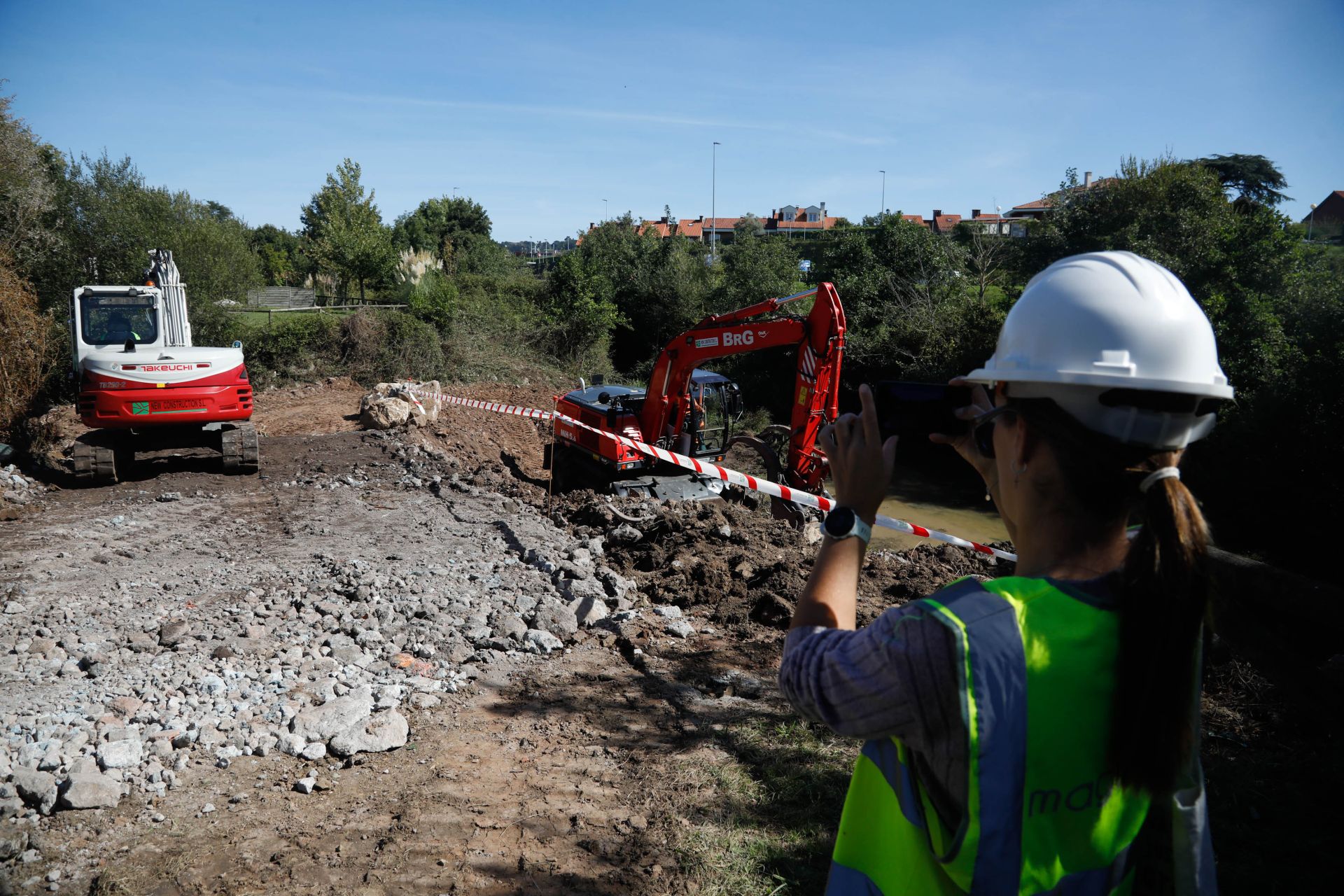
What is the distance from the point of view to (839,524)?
1415 mm

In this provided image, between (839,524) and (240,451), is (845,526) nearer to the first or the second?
(839,524)

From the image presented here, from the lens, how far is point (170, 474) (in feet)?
39.1

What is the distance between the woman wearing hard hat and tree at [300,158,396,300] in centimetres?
2819

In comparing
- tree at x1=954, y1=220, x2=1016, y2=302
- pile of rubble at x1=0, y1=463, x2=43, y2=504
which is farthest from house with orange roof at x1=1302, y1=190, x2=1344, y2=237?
pile of rubble at x1=0, y1=463, x2=43, y2=504

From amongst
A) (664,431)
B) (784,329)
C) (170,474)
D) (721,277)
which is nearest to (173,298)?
(170,474)

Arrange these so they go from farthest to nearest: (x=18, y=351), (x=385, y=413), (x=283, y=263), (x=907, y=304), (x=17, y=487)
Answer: (x=283, y=263), (x=907, y=304), (x=385, y=413), (x=18, y=351), (x=17, y=487)

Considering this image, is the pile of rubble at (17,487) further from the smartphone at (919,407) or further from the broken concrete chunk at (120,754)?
the smartphone at (919,407)

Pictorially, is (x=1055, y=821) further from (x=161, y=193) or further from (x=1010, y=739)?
(x=161, y=193)

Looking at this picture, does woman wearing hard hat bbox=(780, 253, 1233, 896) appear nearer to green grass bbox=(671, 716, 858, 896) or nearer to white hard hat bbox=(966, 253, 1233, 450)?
→ white hard hat bbox=(966, 253, 1233, 450)

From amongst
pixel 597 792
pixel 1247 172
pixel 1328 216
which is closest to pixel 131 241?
pixel 597 792

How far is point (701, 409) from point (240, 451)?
6.55m

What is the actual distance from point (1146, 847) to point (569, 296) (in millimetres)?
26603

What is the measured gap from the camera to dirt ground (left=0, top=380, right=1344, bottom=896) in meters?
3.50

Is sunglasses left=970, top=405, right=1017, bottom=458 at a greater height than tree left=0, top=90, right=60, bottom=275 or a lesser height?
lesser
